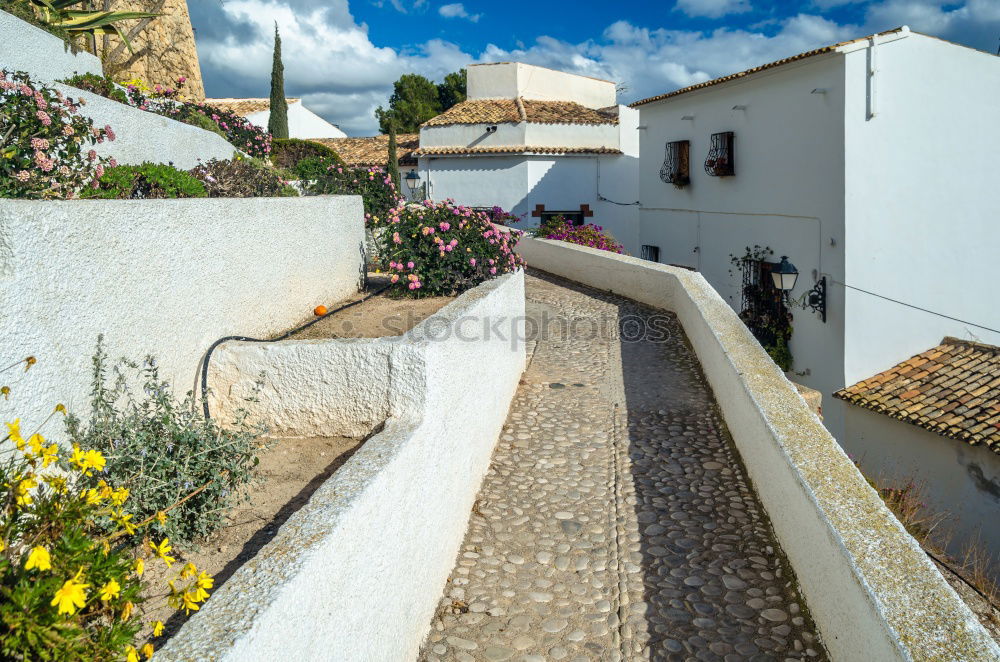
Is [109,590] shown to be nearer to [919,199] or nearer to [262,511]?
[262,511]

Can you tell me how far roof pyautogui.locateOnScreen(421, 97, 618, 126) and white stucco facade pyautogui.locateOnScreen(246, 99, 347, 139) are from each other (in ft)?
19.2

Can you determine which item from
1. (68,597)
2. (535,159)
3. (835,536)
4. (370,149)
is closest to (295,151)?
(535,159)

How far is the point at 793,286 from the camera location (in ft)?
42.7

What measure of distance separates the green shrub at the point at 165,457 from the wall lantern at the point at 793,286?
33.9ft

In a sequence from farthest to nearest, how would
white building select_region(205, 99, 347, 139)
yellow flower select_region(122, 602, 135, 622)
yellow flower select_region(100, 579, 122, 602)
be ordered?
white building select_region(205, 99, 347, 139) < yellow flower select_region(122, 602, 135, 622) < yellow flower select_region(100, 579, 122, 602)

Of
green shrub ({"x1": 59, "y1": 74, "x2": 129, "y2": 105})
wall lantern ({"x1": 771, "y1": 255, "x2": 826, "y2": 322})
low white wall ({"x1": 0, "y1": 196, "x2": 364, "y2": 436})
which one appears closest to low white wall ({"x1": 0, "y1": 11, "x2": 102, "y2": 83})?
green shrub ({"x1": 59, "y1": 74, "x2": 129, "y2": 105})

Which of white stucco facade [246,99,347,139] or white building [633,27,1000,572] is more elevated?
white stucco facade [246,99,347,139]

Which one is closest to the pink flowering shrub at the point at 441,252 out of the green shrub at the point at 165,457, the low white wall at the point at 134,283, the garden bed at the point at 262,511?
the low white wall at the point at 134,283

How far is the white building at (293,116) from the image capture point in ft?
82.3

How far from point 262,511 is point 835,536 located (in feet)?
7.43

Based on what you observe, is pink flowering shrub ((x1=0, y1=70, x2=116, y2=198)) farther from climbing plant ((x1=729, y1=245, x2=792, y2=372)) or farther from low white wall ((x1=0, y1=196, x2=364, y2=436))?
climbing plant ((x1=729, y1=245, x2=792, y2=372))

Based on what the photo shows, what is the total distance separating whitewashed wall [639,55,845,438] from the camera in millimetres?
12891

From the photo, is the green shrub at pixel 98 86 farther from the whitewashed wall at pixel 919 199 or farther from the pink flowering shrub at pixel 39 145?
the whitewashed wall at pixel 919 199

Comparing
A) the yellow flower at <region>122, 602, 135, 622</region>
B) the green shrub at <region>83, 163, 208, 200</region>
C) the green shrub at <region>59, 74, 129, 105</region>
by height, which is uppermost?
the green shrub at <region>59, 74, 129, 105</region>
